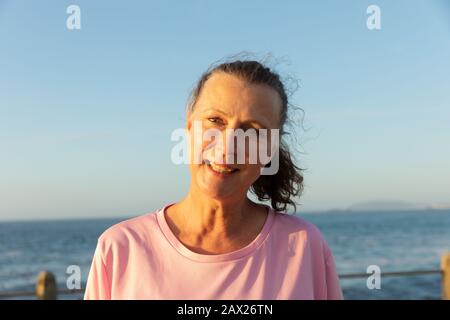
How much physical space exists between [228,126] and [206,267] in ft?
1.41

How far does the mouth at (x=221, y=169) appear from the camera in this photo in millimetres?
1655

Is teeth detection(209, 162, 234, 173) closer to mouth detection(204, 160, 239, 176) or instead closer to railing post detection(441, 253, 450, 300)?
mouth detection(204, 160, 239, 176)

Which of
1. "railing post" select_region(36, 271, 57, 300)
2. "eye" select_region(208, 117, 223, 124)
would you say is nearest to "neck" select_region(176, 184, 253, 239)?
"eye" select_region(208, 117, 223, 124)

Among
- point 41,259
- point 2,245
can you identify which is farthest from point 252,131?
point 2,245

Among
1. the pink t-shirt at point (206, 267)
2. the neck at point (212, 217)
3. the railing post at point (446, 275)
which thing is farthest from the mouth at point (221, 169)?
the railing post at point (446, 275)

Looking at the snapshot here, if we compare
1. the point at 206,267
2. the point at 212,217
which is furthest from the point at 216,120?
the point at 206,267

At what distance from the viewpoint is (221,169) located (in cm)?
166

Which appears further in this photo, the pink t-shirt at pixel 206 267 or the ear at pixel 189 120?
the ear at pixel 189 120

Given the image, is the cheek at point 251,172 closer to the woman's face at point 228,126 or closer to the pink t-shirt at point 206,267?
the woman's face at point 228,126

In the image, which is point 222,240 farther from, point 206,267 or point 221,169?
point 221,169

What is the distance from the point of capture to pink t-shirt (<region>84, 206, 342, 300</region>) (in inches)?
65.1

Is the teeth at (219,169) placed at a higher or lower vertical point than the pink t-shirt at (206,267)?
higher

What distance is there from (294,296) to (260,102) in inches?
23.3
